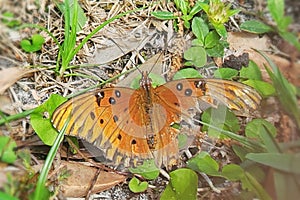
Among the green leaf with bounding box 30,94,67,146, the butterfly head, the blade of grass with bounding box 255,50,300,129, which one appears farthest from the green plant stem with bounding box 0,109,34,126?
the blade of grass with bounding box 255,50,300,129

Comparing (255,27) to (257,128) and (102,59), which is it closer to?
(257,128)

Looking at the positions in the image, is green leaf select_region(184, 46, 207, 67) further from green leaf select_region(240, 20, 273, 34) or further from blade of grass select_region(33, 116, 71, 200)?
blade of grass select_region(33, 116, 71, 200)

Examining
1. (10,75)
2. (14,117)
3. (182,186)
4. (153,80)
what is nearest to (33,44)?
(10,75)

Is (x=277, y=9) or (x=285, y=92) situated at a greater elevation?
(x=277, y=9)

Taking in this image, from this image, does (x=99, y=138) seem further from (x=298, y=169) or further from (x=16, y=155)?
(x=298, y=169)

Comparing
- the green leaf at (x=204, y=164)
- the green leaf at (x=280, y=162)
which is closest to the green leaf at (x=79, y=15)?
the green leaf at (x=204, y=164)

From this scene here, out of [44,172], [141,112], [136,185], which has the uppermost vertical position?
[141,112]

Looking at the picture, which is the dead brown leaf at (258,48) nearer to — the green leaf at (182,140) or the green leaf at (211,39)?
the green leaf at (211,39)
